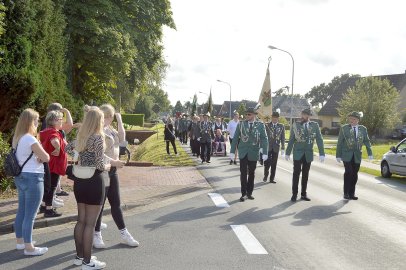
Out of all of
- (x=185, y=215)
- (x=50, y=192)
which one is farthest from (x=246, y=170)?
(x=50, y=192)

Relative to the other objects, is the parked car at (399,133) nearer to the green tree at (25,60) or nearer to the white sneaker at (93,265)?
the green tree at (25,60)

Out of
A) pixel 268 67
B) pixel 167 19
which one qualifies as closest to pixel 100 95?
pixel 167 19

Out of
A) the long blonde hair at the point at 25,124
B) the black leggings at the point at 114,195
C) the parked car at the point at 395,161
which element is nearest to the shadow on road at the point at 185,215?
the black leggings at the point at 114,195

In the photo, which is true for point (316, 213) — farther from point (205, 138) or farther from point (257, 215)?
point (205, 138)

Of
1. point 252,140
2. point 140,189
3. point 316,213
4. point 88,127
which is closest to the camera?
point 88,127

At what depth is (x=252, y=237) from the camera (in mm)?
6695

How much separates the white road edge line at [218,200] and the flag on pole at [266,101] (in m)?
10.4

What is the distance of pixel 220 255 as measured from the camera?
5.79 meters

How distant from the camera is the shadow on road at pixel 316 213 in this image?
7895 mm

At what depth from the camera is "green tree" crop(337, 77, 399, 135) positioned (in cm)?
4500

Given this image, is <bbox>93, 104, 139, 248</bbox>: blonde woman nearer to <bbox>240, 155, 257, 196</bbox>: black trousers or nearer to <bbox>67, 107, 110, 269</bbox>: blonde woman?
<bbox>67, 107, 110, 269</bbox>: blonde woman

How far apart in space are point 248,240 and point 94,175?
265 cm

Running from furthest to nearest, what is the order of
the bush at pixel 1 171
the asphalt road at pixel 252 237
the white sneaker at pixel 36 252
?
the bush at pixel 1 171 < the white sneaker at pixel 36 252 < the asphalt road at pixel 252 237

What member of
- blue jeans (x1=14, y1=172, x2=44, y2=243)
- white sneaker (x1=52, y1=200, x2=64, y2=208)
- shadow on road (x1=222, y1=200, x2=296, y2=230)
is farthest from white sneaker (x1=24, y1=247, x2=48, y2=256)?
shadow on road (x1=222, y1=200, x2=296, y2=230)
